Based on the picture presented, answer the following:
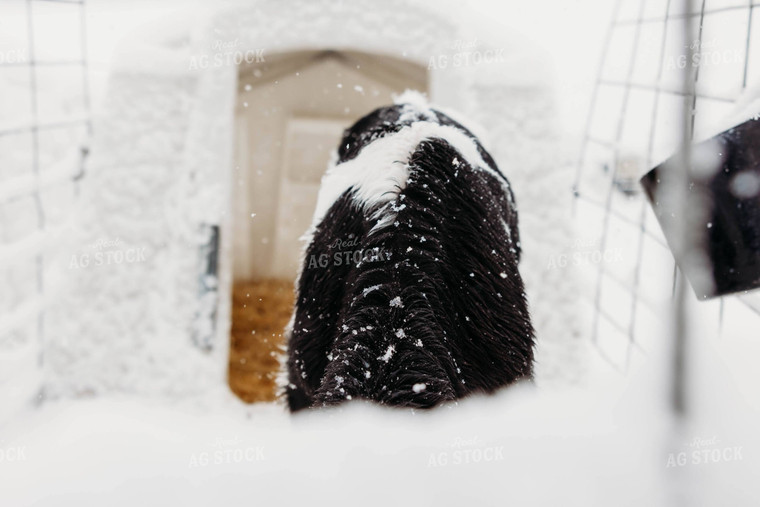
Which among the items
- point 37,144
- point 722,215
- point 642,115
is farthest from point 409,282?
point 37,144

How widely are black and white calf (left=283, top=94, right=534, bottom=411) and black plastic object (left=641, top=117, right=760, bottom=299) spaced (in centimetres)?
24

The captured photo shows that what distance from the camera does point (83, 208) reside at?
4.02 ft

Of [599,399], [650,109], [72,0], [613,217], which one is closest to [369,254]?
[599,399]

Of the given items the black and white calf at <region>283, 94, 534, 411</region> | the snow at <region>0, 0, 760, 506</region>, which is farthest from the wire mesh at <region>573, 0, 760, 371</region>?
the black and white calf at <region>283, 94, 534, 411</region>

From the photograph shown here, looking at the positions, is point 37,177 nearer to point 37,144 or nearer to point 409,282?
point 37,144

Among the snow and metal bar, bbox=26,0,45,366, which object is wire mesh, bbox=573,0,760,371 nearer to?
the snow

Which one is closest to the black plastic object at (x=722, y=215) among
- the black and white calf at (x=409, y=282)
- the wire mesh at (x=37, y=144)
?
the black and white calf at (x=409, y=282)

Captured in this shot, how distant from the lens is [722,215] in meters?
0.62

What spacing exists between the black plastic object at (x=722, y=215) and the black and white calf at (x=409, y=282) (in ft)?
0.78

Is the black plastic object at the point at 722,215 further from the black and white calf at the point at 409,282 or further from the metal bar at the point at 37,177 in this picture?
the metal bar at the point at 37,177

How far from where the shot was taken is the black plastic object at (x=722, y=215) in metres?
0.61

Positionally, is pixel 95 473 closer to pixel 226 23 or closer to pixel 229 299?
pixel 229 299

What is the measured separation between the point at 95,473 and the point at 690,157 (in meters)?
0.80

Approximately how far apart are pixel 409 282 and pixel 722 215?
0.41 metres
